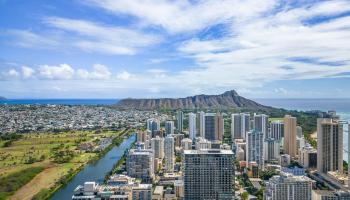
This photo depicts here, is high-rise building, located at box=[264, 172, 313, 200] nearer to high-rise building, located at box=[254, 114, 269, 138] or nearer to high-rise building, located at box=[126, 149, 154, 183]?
high-rise building, located at box=[126, 149, 154, 183]

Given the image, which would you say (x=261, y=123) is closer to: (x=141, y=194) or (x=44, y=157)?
(x=44, y=157)

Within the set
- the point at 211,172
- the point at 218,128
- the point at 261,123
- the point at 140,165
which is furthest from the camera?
the point at 261,123

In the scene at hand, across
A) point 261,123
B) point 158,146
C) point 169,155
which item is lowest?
point 169,155

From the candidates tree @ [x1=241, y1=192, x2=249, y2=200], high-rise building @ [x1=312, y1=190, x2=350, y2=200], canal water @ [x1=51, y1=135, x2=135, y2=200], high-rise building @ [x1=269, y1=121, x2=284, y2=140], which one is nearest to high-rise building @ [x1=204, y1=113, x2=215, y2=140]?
high-rise building @ [x1=269, y1=121, x2=284, y2=140]

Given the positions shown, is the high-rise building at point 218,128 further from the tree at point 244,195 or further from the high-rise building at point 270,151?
the tree at point 244,195

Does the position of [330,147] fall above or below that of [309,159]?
above

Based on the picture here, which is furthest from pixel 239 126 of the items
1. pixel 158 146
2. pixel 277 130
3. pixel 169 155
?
pixel 169 155

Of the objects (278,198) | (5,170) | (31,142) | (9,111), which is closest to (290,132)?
(278,198)

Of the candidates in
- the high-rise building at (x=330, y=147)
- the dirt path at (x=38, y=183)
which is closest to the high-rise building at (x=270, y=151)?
the high-rise building at (x=330, y=147)

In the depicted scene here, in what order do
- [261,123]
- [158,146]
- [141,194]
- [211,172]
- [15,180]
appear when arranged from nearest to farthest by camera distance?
[211,172] → [141,194] → [15,180] → [158,146] → [261,123]
